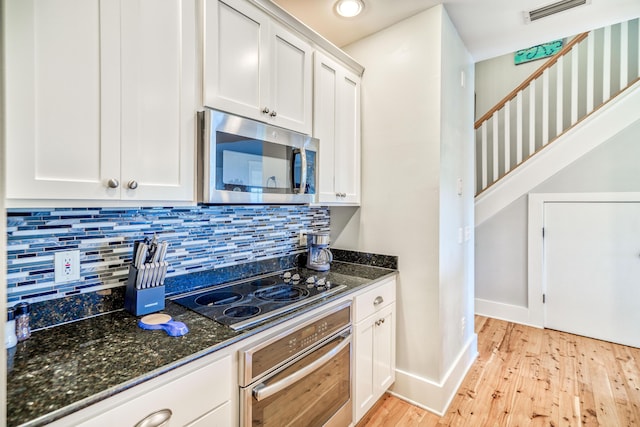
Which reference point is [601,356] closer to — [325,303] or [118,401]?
[325,303]

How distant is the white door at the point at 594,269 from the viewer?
2.86m

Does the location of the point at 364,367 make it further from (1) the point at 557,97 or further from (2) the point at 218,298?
(1) the point at 557,97

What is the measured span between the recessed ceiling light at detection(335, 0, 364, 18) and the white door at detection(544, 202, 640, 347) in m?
2.85

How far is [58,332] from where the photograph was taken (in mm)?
1105

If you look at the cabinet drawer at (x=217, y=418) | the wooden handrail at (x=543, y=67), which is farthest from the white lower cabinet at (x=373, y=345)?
the wooden handrail at (x=543, y=67)

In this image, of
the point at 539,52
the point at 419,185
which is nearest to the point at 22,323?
the point at 419,185

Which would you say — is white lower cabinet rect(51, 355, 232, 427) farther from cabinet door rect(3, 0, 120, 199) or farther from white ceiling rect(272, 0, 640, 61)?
white ceiling rect(272, 0, 640, 61)

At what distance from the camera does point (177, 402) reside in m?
0.95

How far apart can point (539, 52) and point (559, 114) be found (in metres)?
1.27

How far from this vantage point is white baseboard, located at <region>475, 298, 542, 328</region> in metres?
3.40

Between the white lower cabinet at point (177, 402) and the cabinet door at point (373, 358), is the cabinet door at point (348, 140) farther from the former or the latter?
the white lower cabinet at point (177, 402)

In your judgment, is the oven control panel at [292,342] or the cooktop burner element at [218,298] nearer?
the oven control panel at [292,342]

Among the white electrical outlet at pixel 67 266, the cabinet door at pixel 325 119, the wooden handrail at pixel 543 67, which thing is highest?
the wooden handrail at pixel 543 67

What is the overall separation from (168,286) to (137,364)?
645 mm
